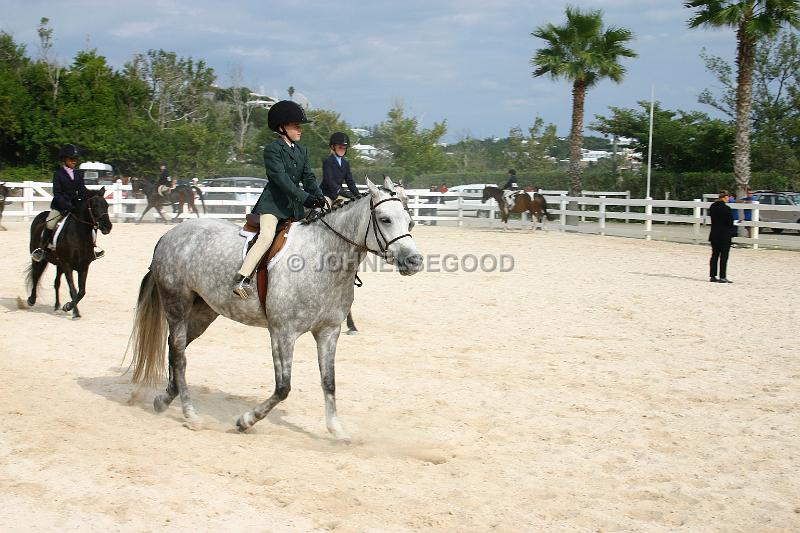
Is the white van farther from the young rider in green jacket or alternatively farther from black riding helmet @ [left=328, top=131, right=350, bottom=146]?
the young rider in green jacket

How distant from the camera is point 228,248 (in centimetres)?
684

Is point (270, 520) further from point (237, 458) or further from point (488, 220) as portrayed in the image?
point (488, 220)

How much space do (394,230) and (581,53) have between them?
98.5ft

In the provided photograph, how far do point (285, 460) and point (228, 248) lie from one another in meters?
2.08

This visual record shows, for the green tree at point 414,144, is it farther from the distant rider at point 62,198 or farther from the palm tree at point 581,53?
the distant rider at point 62,198

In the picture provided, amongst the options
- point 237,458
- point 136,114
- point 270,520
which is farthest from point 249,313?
point 136,114

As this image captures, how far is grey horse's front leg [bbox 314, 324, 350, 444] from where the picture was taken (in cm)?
646

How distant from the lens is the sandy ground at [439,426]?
4.86m

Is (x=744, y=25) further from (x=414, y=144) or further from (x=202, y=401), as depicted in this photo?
(x=414, y=144)

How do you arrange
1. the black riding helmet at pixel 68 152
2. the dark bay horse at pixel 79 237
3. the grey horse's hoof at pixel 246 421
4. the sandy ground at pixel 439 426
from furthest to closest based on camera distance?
A: the dark bay horse at pixel 79 237 → the black riding helmet at pixel 68 152 → the grey horse's hoof at pixel 246 421 → the sandy ground at pixel 439 426

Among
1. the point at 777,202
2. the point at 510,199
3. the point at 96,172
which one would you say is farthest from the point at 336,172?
the point at 96,172

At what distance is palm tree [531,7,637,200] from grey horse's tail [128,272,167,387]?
29.2 metres

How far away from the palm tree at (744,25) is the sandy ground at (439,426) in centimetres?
1591

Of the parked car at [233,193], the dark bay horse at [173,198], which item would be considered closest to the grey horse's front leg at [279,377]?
the dark bay horse at [173,198]
